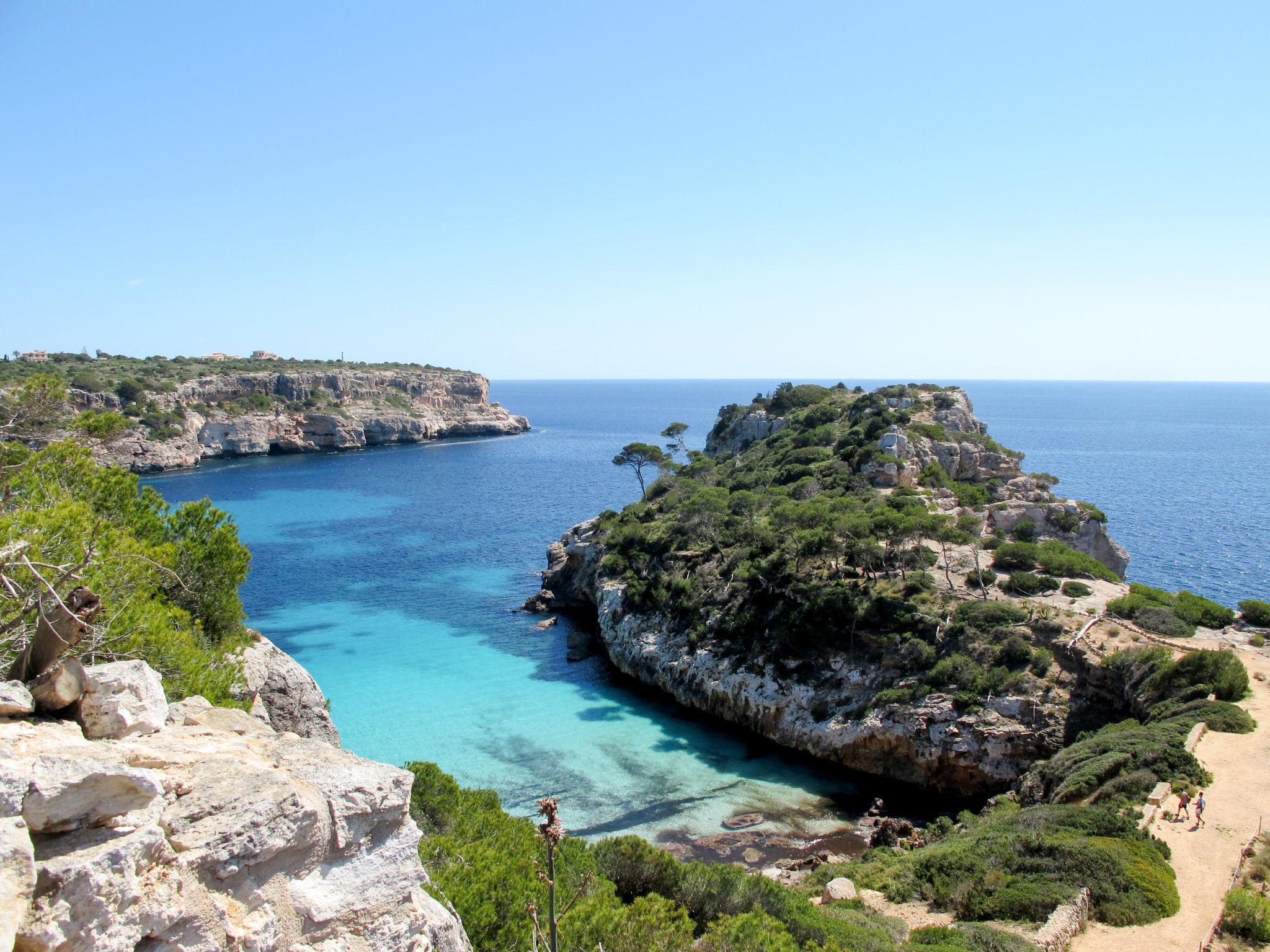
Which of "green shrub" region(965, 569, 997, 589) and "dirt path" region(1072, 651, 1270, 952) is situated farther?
"green shrub" region(965, 569, 997, 589)

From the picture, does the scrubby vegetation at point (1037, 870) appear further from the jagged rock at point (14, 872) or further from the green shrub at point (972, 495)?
the green shrub at point (972, 495)

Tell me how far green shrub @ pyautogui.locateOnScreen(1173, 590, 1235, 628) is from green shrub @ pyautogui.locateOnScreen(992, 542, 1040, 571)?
5075 mm

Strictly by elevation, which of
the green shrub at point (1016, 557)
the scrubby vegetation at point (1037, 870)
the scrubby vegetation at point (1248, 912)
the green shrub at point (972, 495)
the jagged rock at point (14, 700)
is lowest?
the scrubby vegetation at point (1037, 870)

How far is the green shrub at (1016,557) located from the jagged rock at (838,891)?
1876 cm

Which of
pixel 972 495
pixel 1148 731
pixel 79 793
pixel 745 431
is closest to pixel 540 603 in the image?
pixel 972 495

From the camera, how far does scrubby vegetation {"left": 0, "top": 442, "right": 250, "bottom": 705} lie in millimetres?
10296

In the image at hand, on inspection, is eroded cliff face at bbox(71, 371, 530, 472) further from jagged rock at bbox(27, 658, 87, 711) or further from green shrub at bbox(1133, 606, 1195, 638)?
green shrub at bbox(1133, 606, 1195, 638)

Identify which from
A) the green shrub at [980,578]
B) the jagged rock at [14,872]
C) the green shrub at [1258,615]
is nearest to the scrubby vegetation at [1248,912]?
the green shrub at [980,578]

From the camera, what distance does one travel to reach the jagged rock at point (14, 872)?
497cm

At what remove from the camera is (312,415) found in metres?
115

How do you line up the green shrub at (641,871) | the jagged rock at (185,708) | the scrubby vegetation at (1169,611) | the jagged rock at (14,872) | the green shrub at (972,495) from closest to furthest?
A: the jagged rock at (14,872) → the jagged rock at (185,708) → the green shrub at (641,871) → the scrubby vegetation at (1169,611) → the green shrub at (972,495)

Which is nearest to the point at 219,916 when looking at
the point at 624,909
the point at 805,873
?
the point at 624,909

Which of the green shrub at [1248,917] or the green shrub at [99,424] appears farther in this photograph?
the green shrub at [99,424]

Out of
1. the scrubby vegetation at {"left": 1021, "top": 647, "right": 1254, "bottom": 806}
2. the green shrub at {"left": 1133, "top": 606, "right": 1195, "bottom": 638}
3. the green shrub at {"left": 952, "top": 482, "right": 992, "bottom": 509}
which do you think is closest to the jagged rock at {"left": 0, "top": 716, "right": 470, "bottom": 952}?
the scrubby vegetation at {"left": 1021, "top": 647, "right": 1254, "bottom": 806}
